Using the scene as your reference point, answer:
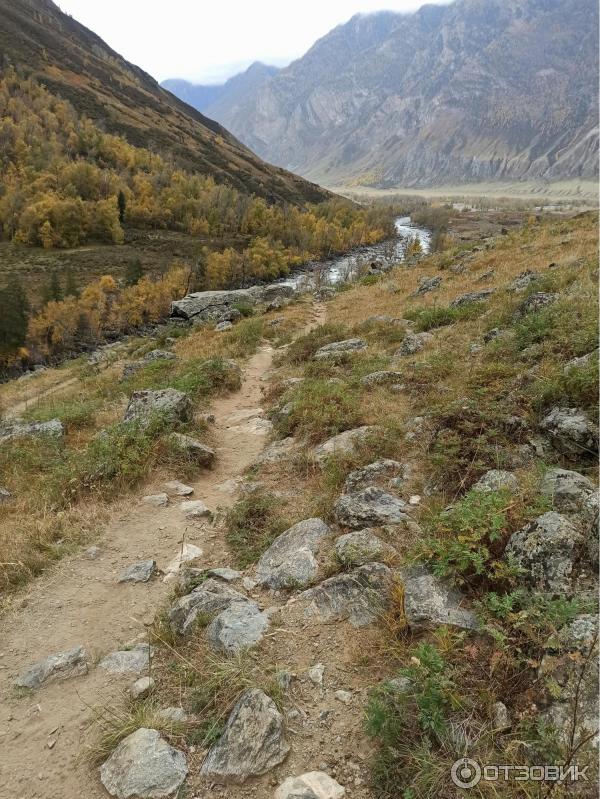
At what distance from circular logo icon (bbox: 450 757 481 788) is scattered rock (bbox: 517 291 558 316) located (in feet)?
37.0

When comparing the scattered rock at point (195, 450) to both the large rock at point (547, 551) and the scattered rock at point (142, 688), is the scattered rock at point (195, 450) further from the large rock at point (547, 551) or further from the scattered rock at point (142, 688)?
the large rock at point (547, 551)

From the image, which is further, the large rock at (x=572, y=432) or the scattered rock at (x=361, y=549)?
the large rock at (x=572, y=432)

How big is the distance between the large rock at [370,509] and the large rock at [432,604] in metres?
1.51

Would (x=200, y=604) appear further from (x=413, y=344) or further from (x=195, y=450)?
(x=413, y=344)

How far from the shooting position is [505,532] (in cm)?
507

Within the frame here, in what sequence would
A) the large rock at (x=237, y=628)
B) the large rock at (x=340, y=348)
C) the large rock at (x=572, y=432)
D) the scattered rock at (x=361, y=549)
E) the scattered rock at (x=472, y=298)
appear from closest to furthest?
the large rock at (x=237, y=628) → the scattered rock at (x=361, y=549) → the large rock at (x=572, y=432) → the large rock at (x=340, y=348) → the scattered rock at (x=472, y=298)

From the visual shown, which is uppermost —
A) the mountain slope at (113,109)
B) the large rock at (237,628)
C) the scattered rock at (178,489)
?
the mountain slope at (113,109)

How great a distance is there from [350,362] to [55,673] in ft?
36.7

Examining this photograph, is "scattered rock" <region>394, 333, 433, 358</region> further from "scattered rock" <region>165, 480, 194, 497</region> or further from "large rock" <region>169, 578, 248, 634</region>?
"large rock" <region>169, 578, 248, 634</region>

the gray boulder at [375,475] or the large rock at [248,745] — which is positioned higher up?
the gray boulder at [375,475]

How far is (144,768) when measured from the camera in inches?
159

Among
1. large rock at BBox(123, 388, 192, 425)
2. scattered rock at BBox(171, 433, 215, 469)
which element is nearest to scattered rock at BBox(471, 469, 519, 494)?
scattered rock at BBox(171, 433, 215, 469)

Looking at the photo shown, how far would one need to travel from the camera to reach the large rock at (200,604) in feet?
18.6

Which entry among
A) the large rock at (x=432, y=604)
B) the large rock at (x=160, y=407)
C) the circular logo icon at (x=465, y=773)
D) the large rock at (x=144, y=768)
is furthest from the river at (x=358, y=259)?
the circular logo icon at (x=465, y=773)
